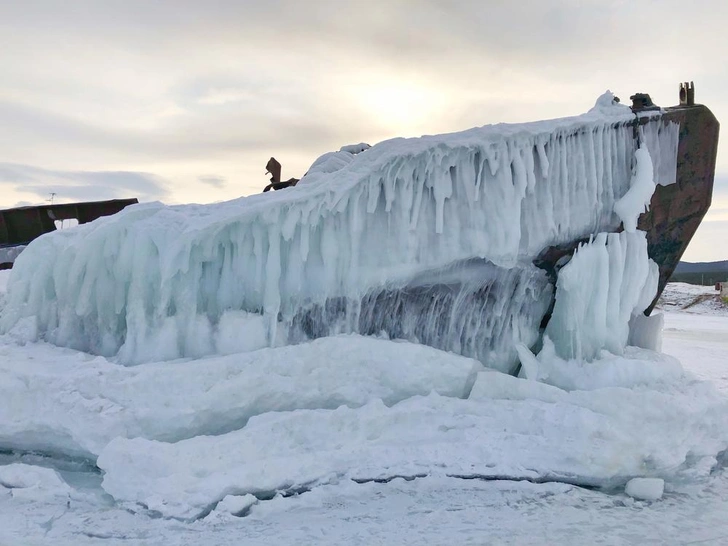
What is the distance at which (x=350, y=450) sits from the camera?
4.45m

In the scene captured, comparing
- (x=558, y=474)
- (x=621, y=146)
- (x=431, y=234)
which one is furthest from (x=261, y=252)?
(x=621, y=146)

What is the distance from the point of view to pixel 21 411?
4715 mm

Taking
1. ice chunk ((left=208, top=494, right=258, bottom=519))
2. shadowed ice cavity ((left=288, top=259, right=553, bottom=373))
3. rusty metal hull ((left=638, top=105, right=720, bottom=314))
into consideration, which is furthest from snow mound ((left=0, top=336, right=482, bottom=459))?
rusty metal hull ((left=638, top=105, right=720, bottom=314))

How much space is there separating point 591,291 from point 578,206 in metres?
1.03

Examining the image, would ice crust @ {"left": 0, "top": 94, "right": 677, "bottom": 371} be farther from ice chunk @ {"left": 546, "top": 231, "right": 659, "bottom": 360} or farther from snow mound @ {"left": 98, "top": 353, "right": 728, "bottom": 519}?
snow mound @ {"left": 98, "top": 353, "right": 728, "bottom": 519}

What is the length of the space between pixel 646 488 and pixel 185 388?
4.07m

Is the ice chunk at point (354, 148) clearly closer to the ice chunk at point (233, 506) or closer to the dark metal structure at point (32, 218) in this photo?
the dark metal structure at point (32, 218)

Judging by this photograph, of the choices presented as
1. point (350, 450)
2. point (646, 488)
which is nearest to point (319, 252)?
point (350, 450)

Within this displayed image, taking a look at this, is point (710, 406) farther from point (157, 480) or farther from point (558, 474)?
point (157, 480)

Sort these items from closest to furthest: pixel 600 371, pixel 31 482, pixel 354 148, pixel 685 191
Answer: pixel 31 482 → pixel 600 371 → pixel 685 191 → pixel 354 148

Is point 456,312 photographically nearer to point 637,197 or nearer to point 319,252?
point 319,252

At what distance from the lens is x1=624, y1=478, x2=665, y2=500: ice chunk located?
14.6ft

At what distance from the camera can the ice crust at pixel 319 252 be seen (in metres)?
5.38

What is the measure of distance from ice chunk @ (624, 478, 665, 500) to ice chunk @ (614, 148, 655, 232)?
2.91 meters
